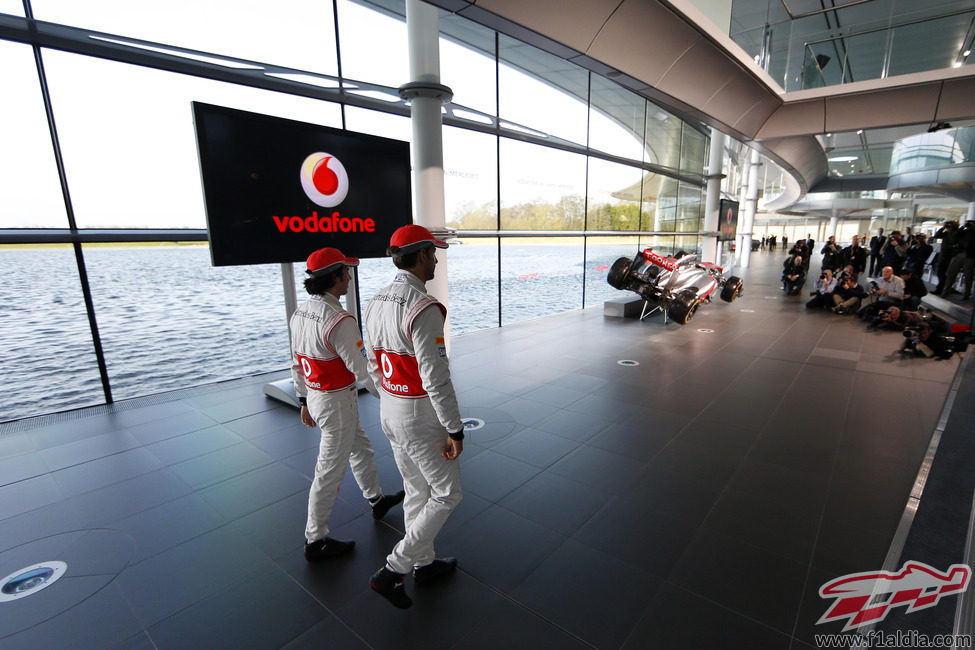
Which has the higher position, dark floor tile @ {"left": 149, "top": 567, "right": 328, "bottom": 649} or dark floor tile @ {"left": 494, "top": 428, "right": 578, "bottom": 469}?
dark floor tile @ {"left": 149, "top": 567, "right": 328, "bottom": 649}

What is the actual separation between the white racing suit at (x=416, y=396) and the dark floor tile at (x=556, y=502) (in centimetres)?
98

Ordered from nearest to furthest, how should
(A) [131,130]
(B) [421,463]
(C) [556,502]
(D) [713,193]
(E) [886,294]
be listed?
(B) [421,463] < (C) [556,502] < (A) [131,130] < (E) [886,294] < (D) [713,193]

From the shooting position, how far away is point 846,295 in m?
10.5

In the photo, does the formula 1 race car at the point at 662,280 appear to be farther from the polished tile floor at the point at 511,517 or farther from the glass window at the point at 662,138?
the glass window at the point at 662,138

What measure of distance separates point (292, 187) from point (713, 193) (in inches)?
593

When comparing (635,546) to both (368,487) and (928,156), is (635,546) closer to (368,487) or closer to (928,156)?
(368,487)

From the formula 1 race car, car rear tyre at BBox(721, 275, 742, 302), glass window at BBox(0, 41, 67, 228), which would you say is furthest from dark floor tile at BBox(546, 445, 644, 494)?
car rear tyre at BBox(721, 275, 742, 302)

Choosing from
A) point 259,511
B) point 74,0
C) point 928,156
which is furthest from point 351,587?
point 928,156

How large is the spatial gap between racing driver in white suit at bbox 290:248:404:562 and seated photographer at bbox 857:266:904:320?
36.6 ft

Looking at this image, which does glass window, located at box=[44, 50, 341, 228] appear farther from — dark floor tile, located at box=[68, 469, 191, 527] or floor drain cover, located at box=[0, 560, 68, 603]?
floor drain cover, located at box=[0, 560, 68, 603]

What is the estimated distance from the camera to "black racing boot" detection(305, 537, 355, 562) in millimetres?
2578

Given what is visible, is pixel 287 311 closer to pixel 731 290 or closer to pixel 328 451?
pixel 328 451

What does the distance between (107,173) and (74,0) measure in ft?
6.61

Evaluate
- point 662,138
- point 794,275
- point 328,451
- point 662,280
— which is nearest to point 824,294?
point 794,275
